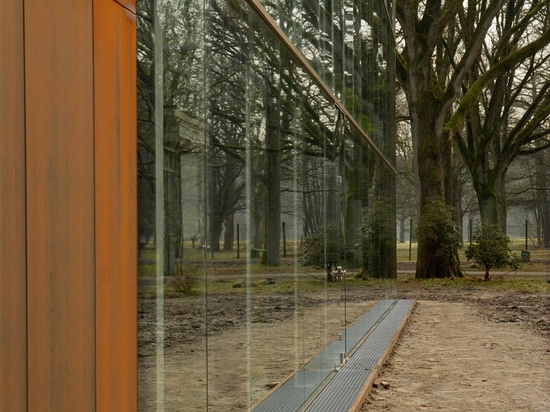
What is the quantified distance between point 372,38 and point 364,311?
397 cm

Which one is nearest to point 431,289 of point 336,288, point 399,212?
point 336,288

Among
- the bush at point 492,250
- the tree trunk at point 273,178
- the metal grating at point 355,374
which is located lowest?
the metal grating at point 355,374

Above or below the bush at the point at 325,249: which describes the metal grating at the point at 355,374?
below

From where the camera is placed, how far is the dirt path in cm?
765

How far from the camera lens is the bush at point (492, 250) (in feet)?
87.6

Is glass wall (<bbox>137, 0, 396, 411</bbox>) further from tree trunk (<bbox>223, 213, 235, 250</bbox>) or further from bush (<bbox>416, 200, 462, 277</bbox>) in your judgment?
bush (<bbox>416, 200, 462, 277</bbox>)
